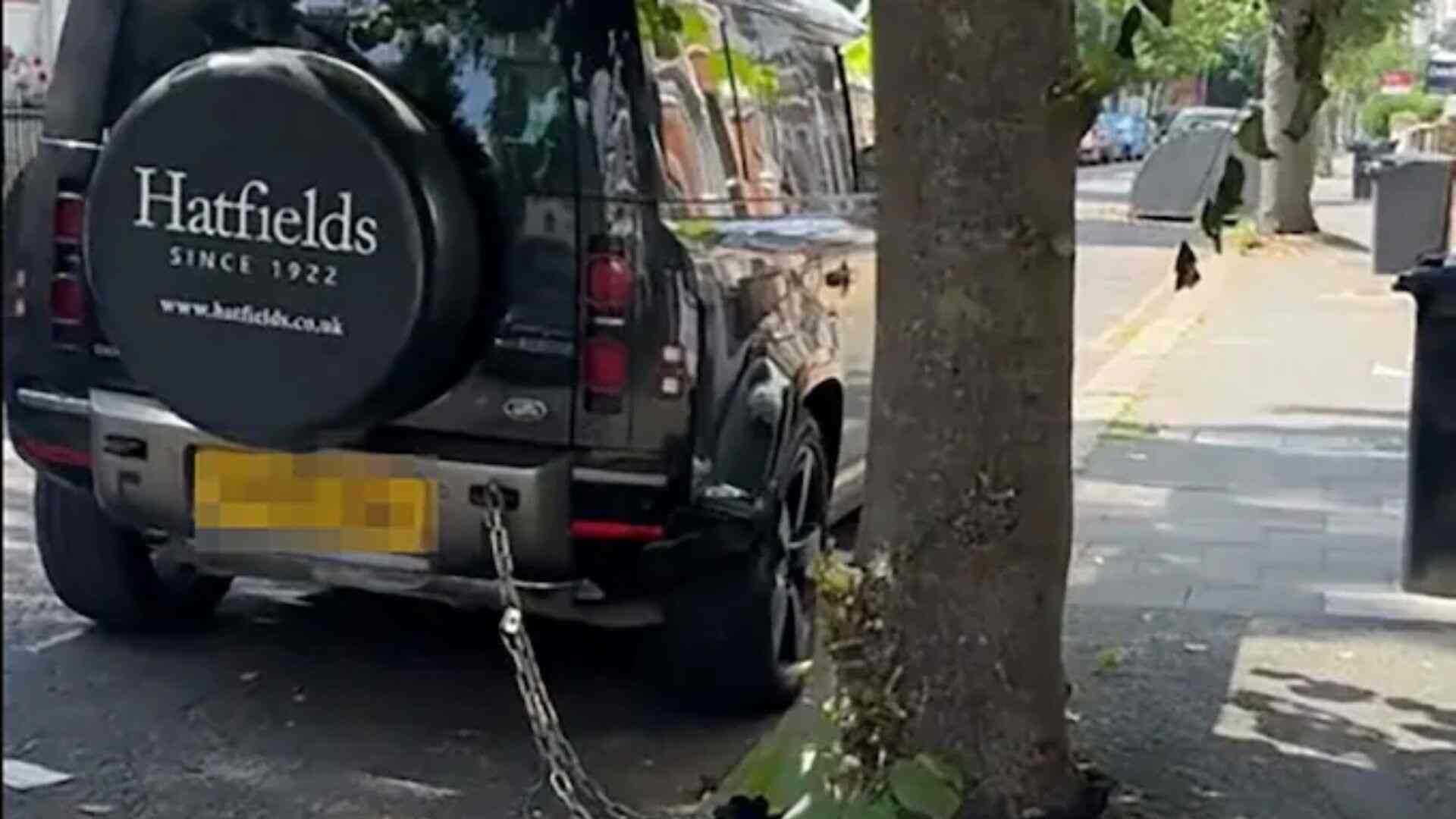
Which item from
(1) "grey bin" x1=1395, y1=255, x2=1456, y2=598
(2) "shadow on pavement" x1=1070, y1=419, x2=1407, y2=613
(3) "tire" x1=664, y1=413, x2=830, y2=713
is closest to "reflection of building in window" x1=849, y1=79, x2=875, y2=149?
(2) "shadow on pavement" x1=1070, y1=419, x2=1407, y2=613

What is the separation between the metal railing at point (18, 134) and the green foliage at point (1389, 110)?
17.5 meters

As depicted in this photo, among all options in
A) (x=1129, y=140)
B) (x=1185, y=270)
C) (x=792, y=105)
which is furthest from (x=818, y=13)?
(x=1129, y=140)

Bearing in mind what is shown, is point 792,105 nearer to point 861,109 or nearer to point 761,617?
point 861,109

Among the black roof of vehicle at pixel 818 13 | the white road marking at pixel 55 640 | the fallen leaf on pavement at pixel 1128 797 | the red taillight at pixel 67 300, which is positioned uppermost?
the black roof of vehicle at pixel 818 13

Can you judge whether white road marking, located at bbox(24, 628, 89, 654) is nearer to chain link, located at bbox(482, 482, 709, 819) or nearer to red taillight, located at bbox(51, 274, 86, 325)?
red taillight, located at bbox(51, 274, 86, 325)

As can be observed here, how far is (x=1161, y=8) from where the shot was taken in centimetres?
429

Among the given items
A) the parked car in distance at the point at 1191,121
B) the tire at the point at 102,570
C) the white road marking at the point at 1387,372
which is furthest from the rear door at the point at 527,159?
the parked car in distance at the point at 1191,121

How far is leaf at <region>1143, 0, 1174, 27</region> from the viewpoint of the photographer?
14.0ft

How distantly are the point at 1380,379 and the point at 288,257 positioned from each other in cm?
948

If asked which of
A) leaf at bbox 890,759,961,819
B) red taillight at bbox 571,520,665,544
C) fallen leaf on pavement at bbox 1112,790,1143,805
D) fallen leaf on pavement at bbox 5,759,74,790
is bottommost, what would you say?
fallen leaf on pavement at bbox 5,759,74,790

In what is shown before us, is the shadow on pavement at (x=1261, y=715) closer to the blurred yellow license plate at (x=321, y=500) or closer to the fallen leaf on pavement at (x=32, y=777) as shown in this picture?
the blurred yellow license plate at (x=321, y=500)

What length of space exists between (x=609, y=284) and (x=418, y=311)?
20.1 inches

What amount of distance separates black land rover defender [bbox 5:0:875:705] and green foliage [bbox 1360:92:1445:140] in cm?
1493

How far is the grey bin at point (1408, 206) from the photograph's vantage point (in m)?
19.8
